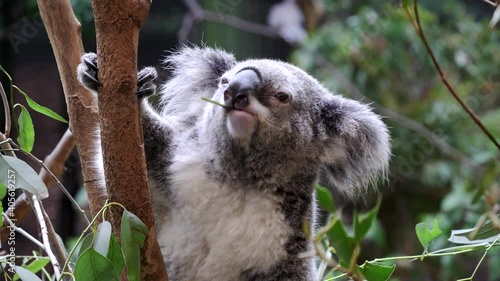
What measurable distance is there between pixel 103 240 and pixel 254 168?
0.85m

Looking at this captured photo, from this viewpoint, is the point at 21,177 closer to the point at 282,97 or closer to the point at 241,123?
the point at 241,123

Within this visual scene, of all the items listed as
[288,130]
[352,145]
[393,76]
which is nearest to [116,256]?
[288,130]

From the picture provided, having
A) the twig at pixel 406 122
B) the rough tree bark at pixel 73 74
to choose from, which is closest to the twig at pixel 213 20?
the twig at pixel 406 122

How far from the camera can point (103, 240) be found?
1276 millimetres

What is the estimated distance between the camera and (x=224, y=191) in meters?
2.03

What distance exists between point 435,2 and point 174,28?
209 cm

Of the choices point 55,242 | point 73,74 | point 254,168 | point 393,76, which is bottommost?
point 393,76

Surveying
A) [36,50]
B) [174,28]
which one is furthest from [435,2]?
[36,50]

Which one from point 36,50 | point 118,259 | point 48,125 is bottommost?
point 48,125

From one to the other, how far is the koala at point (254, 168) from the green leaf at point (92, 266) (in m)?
0.71

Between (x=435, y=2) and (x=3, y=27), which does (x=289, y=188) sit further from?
(x=435, y=2)

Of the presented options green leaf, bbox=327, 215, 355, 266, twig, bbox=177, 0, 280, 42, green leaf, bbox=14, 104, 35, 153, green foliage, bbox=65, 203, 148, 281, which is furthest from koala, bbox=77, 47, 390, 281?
twig, bbox=177, 0, 280, 42

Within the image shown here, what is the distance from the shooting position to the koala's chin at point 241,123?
1.92m

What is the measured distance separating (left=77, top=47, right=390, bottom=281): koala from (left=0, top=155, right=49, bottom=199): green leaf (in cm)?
52
